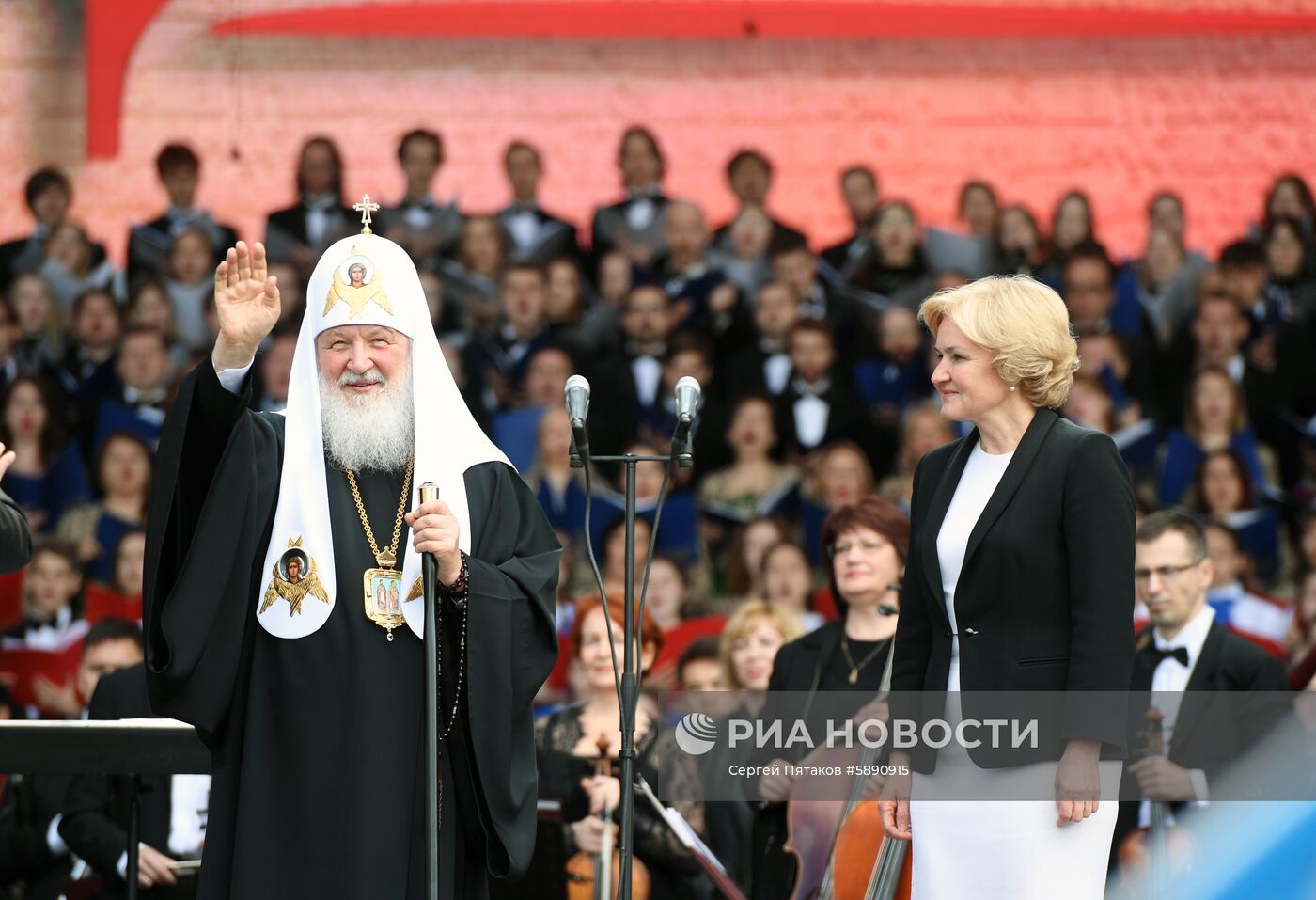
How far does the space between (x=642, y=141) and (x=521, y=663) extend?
230 inches

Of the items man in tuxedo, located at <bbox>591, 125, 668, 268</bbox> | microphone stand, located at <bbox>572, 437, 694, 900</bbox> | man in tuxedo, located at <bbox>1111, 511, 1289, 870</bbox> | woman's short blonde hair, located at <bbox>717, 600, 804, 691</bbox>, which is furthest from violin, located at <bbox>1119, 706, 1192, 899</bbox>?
man in tuxedo, located at <bbox>591, 125, 668, 268</bbox>

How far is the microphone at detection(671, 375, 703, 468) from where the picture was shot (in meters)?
4.15

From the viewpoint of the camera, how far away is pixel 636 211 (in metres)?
9.31

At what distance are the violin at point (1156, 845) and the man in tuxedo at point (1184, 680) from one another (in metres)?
0.03

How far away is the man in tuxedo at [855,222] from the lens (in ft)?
30.1

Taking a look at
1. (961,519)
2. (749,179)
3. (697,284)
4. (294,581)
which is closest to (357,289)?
(294,581)

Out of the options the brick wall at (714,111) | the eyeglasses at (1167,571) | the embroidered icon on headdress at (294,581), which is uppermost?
the brick wall at (714,111)

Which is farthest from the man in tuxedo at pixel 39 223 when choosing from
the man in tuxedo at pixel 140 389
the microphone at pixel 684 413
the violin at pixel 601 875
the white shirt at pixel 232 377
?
the microphone at pixel 684 413

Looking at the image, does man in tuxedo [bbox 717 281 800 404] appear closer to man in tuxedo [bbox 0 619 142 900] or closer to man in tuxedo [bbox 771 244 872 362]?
man in tuxedo [bbox 771 244 872 362]

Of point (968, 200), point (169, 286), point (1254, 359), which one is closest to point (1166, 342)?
point (1254, 359)

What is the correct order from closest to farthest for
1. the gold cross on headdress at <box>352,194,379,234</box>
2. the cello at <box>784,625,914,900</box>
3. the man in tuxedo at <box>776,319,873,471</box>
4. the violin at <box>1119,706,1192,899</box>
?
the gold cross on headdress at <box>352,194,379,234</box> < the cello at <box>784,625,914,900</box> < the violin at <box>1119,706,1192,899</box> < the man in tuxedo at <box>776,319,873,471</box>

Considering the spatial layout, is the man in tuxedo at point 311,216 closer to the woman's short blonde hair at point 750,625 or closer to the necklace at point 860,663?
the woman's short blonde hair at point 750,625

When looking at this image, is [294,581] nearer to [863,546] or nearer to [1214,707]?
[863,546]

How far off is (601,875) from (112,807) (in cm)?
167
